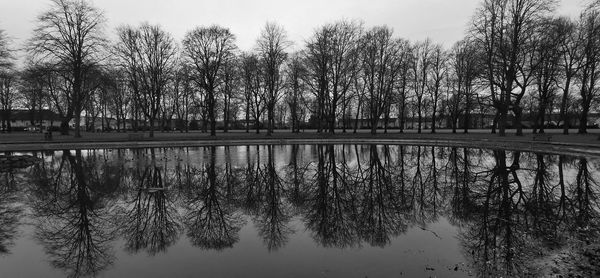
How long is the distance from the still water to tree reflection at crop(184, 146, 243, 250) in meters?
0.05

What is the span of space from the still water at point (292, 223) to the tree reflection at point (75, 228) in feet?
0.13

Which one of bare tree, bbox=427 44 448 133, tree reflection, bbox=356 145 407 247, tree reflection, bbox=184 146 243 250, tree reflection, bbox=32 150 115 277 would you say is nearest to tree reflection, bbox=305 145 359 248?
tree reflection, bbox=356 145 407 247

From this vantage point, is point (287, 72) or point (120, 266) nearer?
point (120, 266)

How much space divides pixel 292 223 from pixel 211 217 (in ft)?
7.49

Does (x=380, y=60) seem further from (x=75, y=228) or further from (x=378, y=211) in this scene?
(x=75, y=228)

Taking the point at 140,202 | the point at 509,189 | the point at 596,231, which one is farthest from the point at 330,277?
the point at 509,189

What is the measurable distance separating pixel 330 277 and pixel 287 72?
50129 mm

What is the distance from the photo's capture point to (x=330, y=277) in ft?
18.0

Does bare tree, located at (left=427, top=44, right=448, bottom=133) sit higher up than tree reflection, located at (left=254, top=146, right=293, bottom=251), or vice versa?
bare tree, located at (left=427, top=44, right=448, bottom=133)

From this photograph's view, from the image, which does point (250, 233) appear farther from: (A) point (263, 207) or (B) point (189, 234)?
(A) point (263, 207)

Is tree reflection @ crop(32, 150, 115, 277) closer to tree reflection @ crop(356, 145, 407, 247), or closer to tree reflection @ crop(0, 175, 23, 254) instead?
tree reflection @ crop(0, 175, 23, 254)

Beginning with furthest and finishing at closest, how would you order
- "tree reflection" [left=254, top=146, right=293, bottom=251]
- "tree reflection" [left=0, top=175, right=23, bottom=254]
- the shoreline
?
the shoreline < "tree reflection" [left=254, top=146, right=293, bottom=251] < "tree reflection" [left=0, top=175, right=23, bottom=254]

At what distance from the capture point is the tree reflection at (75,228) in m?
6.33

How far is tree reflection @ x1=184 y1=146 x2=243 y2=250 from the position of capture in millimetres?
7422
